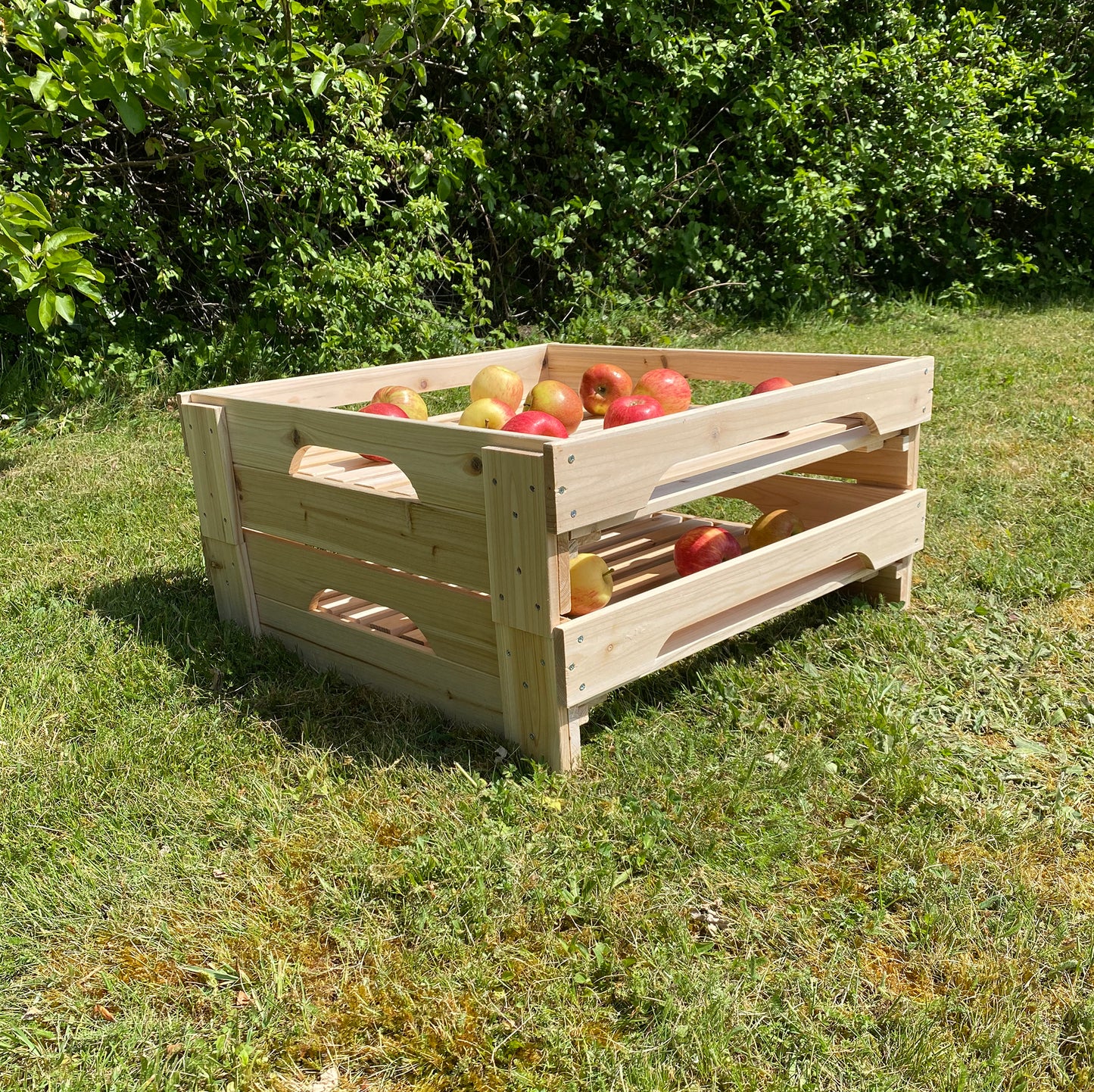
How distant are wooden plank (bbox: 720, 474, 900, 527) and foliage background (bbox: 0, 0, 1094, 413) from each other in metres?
2.36

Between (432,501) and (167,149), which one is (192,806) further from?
(167,149)

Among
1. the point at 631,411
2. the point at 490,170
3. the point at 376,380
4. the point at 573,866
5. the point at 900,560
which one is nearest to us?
the point at 573,866

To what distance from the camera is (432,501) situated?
2.34 meters

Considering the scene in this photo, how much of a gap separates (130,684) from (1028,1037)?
214 cm

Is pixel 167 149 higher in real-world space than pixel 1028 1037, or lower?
higher

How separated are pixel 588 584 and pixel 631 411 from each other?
17.2 inches

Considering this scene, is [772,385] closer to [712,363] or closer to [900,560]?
[712,363]

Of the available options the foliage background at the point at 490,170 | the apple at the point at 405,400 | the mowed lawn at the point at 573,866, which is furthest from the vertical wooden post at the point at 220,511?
the foliage background at the point at 490,170

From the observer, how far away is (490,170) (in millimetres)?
6645

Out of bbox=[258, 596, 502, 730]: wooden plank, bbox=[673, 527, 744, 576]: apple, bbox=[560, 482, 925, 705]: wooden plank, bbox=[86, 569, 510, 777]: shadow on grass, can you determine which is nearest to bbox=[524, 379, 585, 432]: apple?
bbox=[673, 527, 744, 576]: apple

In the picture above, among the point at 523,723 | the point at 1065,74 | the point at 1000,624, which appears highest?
the point at 1065,74

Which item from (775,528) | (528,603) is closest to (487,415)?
(528,603)

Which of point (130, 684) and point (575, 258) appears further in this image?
point (575, 258)

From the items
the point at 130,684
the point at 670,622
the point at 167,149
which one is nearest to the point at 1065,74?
the point at 167,149
